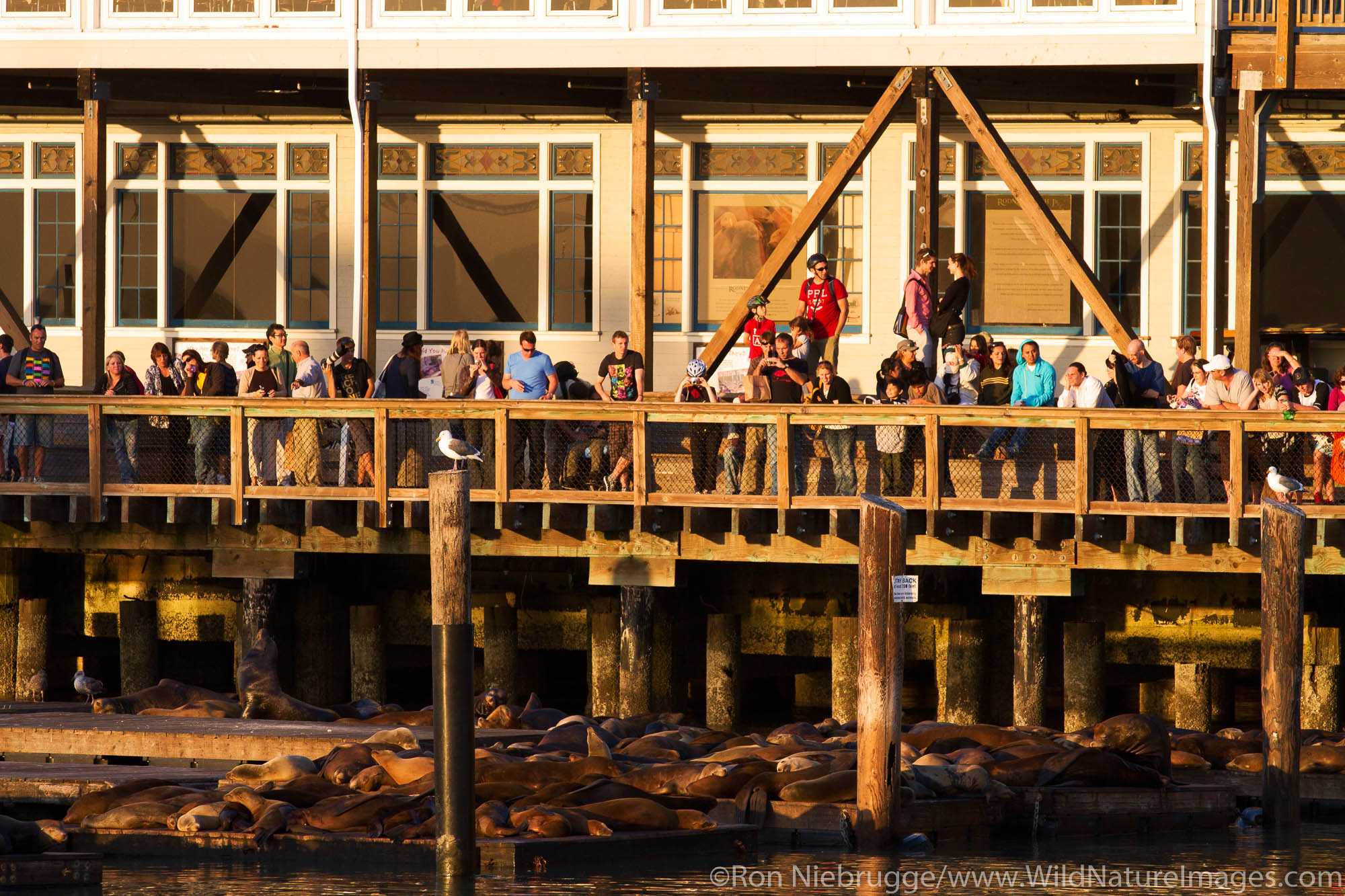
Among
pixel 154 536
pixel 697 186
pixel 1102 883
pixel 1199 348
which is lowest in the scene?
pixel 1102 883

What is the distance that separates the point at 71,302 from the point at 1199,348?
480 inches

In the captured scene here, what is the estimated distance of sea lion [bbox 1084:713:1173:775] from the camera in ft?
53.4

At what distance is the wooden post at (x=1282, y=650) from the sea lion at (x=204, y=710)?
26.3ft

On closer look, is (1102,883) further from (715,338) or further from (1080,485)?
(715,338)

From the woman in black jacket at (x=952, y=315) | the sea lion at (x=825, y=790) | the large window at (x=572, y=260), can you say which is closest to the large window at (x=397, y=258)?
the large window at (x=572, y=260)

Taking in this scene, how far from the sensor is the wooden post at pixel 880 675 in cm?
1438

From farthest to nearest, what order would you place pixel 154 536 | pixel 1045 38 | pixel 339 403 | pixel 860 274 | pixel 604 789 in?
pixel 860 274, pixel 1045 38, pixel 154 536, pixel 339 403, pixel 604 789

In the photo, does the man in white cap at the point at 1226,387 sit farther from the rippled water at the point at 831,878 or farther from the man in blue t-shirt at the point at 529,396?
the man in blue t-shirt at the point at 529,396

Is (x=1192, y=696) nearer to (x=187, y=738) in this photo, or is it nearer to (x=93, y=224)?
(x=187, y=738)

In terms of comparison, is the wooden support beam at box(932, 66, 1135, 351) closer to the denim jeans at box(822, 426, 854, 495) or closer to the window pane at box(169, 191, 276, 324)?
the denim jeans at box(822, 426, 854, 495)

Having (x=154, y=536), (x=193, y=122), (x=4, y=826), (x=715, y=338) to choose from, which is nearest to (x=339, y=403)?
(x=154, y=536)

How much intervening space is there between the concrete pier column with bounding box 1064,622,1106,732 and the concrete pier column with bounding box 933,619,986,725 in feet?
2.56

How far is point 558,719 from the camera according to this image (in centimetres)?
1827

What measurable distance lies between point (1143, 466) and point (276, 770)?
6.92 m
